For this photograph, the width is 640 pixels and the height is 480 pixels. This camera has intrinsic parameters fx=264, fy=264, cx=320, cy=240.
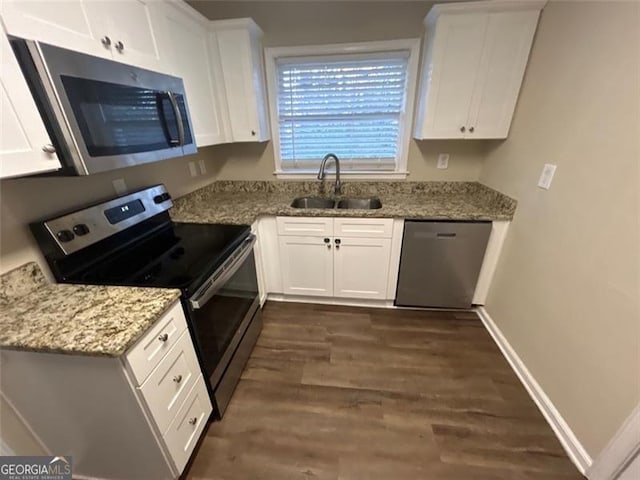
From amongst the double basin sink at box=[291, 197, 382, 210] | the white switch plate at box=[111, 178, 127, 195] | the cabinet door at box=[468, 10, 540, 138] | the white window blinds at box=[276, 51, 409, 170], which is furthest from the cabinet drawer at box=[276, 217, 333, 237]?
the cabinet door at box=[468, 10, 540, 138]

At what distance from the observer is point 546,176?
4.96 feet

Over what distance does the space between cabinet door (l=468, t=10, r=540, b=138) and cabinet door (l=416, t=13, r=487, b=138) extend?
0.18ft

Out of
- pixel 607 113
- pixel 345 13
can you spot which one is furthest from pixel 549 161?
pixel 345 13

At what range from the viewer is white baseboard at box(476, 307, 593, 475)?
1245 millimetres

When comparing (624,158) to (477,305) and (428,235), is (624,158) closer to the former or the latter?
(428,235)

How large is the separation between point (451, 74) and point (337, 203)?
1.24m

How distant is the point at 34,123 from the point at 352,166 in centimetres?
205

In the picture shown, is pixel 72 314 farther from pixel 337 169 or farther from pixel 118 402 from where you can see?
pixel 337 169

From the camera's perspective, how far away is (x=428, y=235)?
77.0 inches

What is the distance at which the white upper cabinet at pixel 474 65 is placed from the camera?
1.65 metres

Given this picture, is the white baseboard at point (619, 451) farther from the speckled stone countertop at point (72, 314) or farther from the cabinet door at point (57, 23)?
the cabinet door at point (57, 23)

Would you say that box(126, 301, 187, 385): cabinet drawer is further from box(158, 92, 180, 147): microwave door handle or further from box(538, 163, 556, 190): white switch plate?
box(538, 163, 556, 190): white switch plate

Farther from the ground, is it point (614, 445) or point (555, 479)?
point (614, 445)

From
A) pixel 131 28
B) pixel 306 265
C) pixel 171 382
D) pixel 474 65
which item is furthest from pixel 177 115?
pixel 474 65
